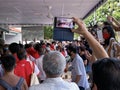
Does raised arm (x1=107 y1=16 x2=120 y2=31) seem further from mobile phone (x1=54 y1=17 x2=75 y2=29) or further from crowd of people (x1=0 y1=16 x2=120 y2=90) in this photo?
mobile phone (x1=54 y1=17 x2=75 y2=29)

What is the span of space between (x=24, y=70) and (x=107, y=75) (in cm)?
298

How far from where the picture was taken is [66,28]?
8.62 feet

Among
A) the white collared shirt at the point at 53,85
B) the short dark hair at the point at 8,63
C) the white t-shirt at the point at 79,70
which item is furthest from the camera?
the white t-shirt at the point at 79,70

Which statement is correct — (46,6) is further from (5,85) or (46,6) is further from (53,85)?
(53,85)

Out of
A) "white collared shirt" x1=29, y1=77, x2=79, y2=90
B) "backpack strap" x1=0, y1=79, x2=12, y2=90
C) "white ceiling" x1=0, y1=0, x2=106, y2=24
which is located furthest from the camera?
"white ceiling" x1=0, y1=0, x2=106, y2=24

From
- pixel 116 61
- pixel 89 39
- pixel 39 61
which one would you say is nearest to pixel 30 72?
pixel 39 61

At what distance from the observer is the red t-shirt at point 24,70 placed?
14.4ft

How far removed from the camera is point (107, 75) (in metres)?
1.57

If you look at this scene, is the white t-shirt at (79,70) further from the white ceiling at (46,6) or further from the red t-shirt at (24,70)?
the white ceiling at (46,6)

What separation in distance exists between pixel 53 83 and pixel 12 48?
2632 mm

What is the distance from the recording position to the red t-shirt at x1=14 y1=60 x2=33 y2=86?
4391mm

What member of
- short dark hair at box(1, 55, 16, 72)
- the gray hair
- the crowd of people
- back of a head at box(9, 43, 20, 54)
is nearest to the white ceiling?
the crowd of people

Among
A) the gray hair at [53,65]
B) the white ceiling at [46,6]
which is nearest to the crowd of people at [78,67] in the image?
the gray hair at [53,65]

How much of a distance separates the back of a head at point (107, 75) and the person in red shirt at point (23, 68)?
2.85 m
